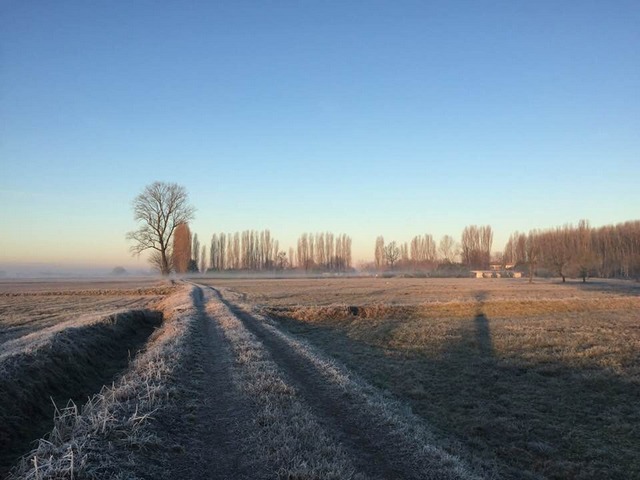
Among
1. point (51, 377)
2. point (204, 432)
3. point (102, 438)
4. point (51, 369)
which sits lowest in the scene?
point (204, 432)

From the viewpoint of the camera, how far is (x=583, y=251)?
307 ft

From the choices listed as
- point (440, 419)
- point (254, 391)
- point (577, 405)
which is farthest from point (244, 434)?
point (577, 405)

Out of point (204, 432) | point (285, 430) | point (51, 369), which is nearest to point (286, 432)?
point (285, 430)

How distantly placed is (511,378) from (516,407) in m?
3.14

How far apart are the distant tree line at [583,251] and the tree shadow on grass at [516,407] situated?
77.0 meters

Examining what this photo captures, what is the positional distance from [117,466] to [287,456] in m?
2.39

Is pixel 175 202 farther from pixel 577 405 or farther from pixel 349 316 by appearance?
pixel 577 405

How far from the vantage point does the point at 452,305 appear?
36688mm

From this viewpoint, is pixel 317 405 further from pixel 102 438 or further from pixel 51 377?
pixel 51 377

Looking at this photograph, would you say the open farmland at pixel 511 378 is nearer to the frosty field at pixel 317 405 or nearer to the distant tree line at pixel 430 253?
the frosty field at pixel 317 405

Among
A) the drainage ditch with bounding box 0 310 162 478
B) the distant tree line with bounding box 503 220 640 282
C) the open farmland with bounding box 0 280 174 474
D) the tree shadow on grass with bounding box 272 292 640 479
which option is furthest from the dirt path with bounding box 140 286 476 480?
the distant tree line with bounding box 503 220 640 282

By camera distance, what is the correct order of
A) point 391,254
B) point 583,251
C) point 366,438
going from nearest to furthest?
point 366,438
point 583,251
point 391,254

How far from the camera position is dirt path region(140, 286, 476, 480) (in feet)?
21.6

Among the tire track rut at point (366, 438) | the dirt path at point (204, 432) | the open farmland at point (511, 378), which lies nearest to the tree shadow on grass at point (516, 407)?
the open farmland at point (511, 378)
